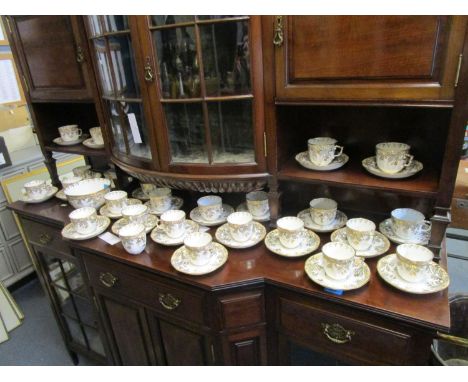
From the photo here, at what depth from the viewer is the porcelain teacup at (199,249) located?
0.98 meters

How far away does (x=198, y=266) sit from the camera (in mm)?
999

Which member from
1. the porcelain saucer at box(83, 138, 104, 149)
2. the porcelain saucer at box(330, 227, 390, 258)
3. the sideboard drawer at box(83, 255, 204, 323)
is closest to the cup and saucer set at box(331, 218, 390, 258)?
the porcelain saucer at box(330, 227, 390, 258)

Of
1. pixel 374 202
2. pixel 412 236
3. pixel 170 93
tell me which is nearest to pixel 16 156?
pixel 170 93

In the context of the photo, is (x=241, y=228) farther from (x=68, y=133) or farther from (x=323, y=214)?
(x=68, y=133)

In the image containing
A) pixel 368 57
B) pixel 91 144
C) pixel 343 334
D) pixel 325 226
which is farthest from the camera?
pixel 91 144

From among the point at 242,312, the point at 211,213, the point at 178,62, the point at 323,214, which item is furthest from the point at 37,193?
the point at 323,214

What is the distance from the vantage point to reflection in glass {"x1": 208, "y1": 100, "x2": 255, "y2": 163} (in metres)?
0.98

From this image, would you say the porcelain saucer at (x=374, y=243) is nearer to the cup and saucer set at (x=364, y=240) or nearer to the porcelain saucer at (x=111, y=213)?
the cup and saucer set at (x=364, y=240)

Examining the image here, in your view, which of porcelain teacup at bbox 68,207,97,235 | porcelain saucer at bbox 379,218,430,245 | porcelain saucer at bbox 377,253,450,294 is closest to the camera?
porcelain saucer at bbox 377,253,450,294

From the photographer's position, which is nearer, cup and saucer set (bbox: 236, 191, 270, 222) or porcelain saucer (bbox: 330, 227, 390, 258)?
porcelain saucer (bbox: 330, 227, 390, 258)

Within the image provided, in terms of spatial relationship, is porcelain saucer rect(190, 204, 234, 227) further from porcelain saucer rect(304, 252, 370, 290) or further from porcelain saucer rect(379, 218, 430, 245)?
porcelain saucer rect(379, 218, 430, 245)

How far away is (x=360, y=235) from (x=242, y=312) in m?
0.41

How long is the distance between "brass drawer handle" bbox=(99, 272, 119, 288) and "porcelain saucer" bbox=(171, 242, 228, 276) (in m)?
0.28

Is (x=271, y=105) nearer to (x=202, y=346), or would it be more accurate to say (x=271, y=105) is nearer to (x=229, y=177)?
(x=229, y=177)
